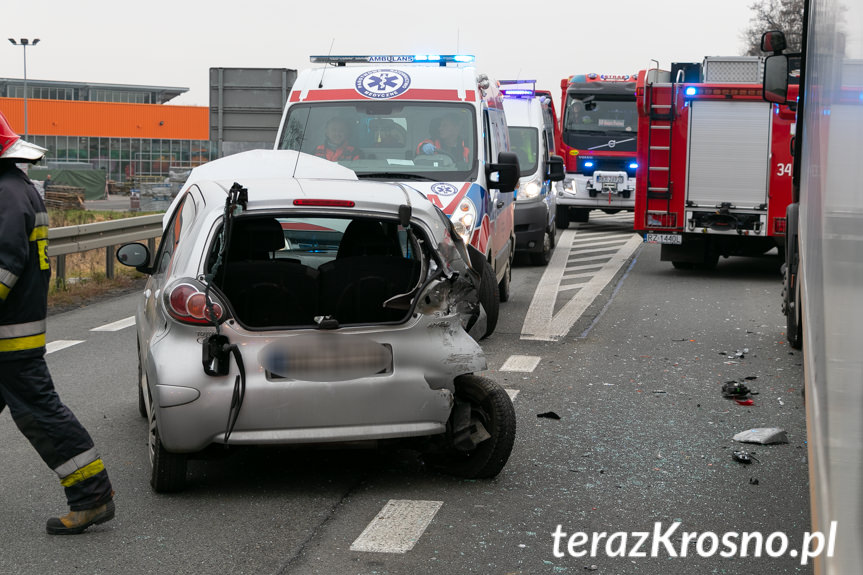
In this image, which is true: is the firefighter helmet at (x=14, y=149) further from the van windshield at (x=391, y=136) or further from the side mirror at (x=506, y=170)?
the side mirror at (x=506, y=170)

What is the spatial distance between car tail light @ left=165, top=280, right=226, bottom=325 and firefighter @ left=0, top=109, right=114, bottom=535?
611mm

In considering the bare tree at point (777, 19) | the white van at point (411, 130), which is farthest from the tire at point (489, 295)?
the bare tree at point (777, 19)

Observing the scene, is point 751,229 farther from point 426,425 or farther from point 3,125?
point 3,125

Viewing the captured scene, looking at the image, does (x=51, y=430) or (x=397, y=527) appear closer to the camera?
(x=51, y=430)

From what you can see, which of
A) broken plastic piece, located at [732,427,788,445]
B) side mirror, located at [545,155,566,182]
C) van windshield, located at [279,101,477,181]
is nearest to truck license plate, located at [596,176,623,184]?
side mirror, located at [545,155,566,182]

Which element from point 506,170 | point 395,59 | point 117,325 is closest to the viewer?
point 506,170

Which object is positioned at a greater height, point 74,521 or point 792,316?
point 792,316

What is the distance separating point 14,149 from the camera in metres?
5.00

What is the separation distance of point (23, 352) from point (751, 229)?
12948 mm

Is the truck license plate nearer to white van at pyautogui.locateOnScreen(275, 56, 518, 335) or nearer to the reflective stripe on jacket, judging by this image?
white van at pyautogui.locateOnScreen(275, 56, 518, 335)

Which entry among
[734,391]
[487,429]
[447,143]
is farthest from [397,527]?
[447,143]

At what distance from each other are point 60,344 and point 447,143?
12.8 feet

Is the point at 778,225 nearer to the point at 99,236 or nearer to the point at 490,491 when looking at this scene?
the point at 99,236

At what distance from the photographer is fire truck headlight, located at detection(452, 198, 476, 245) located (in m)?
10.2
